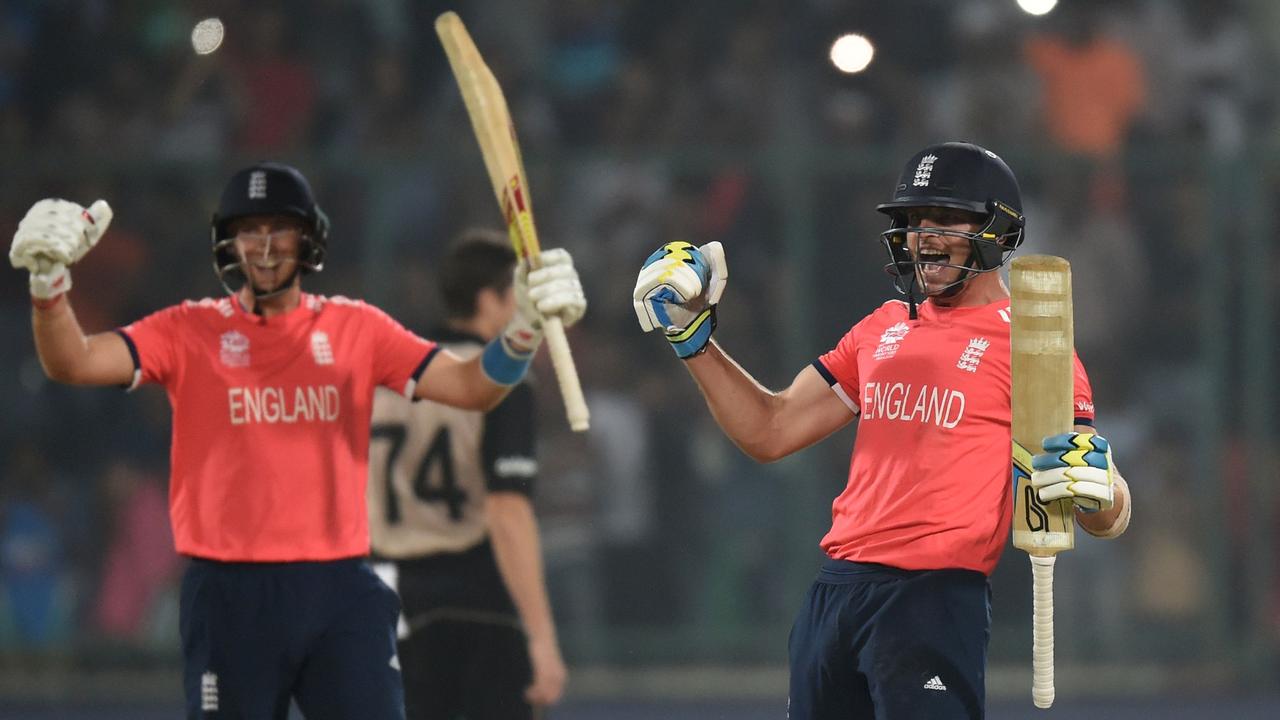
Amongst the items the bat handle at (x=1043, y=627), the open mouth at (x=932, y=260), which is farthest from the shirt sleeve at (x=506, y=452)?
the bat handle at (x=1043, y=627)

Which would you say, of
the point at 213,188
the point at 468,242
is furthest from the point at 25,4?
the point at 468,242

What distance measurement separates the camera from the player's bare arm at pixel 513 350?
4.25 m

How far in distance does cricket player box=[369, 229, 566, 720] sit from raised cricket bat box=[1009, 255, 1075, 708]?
6.16 feet

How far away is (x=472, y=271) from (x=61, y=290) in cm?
151

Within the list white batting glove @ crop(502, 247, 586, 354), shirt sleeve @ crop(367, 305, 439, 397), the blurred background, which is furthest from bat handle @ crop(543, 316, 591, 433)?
the blurred background

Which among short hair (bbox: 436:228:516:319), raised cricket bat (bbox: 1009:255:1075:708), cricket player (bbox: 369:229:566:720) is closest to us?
raised cricket bat (bbox: 1009:255:1075:708)

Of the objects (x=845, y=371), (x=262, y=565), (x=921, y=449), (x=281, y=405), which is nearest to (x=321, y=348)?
(x=281, y=405)

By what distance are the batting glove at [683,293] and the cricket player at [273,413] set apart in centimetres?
20

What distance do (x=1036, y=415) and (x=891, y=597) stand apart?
→ 20.1 inches

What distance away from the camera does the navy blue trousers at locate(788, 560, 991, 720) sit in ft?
12.6

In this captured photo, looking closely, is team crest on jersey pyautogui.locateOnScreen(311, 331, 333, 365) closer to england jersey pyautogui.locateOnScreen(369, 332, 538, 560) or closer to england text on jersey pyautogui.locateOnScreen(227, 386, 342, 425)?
england text on jersey pyautogui.locateOnScreen(227, 386, 342, 425)

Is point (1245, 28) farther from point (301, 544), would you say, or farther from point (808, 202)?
point (301, 544)

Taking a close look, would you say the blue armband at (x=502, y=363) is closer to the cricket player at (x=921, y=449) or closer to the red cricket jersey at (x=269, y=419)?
the red cricket jersey at (x=269, y=419)

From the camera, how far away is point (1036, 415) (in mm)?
3805
